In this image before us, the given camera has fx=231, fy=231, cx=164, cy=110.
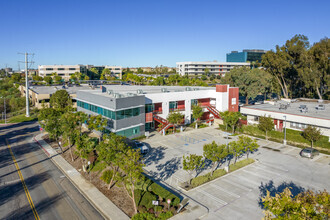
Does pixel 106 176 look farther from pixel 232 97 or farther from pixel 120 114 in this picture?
pixel 232 97

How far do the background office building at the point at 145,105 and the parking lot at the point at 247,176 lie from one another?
5.20 metres

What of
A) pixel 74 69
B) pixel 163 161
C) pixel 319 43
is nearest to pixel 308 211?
pixel 163 161

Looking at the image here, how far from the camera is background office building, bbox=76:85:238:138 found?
1529 inches

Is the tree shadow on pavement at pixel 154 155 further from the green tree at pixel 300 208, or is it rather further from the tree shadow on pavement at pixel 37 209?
the green tree at pixel 300 208

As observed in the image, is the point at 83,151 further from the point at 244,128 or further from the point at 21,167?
the point at 244,128

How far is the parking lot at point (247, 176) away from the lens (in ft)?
70.4

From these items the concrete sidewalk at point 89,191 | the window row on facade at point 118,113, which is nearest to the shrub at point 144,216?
the concrete sidewalk at point 89,191

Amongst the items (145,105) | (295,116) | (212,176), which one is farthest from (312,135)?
(145,105)

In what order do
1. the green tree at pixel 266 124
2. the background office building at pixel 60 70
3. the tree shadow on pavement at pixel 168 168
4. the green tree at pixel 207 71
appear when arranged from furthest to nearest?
the green tree at pixel 207 71 → the background office building at pixel 60 70 → the green tree at pixel 266 124 → the tree shadow on pavement at pixel 168 168

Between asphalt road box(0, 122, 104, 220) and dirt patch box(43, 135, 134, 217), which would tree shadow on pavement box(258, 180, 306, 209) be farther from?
asphalt road box(0, 122, 104, 220)

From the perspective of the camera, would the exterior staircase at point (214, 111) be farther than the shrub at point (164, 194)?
Yes

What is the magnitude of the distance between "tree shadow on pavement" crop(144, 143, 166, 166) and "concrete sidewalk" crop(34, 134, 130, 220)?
8.61 meters

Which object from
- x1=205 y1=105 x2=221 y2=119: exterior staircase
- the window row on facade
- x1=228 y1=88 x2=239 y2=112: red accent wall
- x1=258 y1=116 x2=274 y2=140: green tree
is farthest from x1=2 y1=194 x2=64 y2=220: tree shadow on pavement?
x1=228 y1=88 x2=239 y2=112: red accent wall

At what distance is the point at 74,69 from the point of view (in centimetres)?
14925
